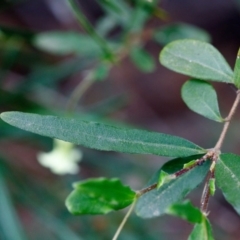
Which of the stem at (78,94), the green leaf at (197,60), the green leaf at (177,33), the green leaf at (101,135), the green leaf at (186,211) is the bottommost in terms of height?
the green leaf at (186,211)

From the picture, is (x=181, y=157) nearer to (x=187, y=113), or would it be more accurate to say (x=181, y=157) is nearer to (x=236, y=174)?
(x=236, y=174)

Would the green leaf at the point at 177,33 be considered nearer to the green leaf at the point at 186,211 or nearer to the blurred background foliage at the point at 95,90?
the blurred background foliage at the point at 95,90

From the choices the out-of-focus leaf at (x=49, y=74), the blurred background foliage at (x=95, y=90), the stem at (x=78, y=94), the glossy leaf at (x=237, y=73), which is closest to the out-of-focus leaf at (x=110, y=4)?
the blurred background foliage at (x=95, y=90)

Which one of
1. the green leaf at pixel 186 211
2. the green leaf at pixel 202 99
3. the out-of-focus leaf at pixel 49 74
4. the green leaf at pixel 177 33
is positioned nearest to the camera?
the green leaf at pixel 186 211

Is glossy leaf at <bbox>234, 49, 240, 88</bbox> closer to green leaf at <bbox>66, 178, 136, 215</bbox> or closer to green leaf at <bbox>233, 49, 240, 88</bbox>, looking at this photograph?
green leaf at <bbox>233, 49, 240, 88</bbox>

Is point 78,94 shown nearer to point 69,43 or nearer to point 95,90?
point 69,43

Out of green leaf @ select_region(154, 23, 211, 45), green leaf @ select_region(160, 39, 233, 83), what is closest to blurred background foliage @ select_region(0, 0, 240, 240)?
green leaf @ select_region(154, 23, 211, 45)

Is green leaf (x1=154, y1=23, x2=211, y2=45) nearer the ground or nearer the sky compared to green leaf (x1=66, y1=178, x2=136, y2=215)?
nearer the sky

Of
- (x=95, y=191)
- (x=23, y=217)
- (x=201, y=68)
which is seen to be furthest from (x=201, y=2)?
(x=95, y=191)
